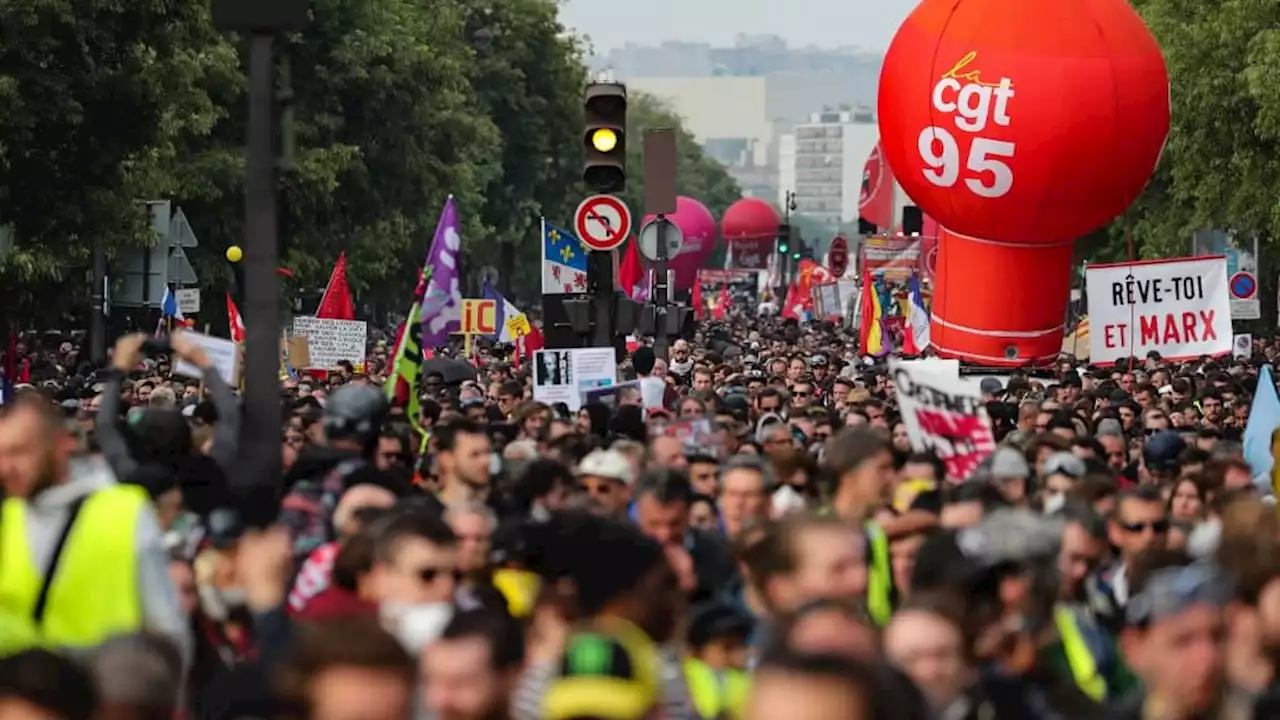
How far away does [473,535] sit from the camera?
956cm

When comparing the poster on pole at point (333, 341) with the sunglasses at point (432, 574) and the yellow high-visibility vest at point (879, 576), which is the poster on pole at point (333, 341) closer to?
the yellow high-visibility vest at point (879, 576)

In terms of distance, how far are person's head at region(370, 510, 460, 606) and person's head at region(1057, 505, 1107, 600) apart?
2.36 meters

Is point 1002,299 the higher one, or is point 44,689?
point 44,689

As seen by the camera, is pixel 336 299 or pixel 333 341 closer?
pixel 333 341

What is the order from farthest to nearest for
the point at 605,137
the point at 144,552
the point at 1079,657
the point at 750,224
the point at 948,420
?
the point at 750,224
the point at 605,137
the point at 948,420
the point at 1079,657
the point at 144,552

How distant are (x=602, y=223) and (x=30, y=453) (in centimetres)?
1462

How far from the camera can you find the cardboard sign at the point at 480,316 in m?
35.4

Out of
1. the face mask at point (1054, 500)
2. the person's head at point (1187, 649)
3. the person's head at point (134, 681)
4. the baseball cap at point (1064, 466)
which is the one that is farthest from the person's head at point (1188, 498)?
the person's head at point (134, 681)

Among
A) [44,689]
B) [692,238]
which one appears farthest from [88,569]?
[692,238]

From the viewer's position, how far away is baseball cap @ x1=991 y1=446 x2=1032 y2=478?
12.6m

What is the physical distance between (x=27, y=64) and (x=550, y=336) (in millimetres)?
8879

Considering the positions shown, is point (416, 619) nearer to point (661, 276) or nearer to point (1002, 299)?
point (661, 276)

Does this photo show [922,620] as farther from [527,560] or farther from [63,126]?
[63,126]

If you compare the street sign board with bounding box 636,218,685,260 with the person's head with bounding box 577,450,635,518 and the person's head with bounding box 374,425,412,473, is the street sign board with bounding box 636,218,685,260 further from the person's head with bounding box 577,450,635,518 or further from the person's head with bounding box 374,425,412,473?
the person's head with bounding box 577,450,635,518
